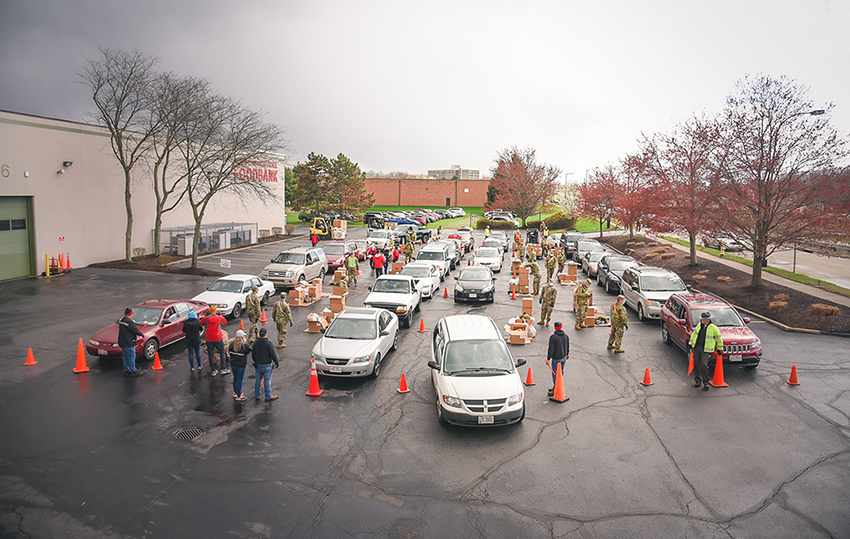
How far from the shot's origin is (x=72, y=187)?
2800 cm

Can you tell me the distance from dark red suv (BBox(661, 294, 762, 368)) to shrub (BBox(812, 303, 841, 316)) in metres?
5.25

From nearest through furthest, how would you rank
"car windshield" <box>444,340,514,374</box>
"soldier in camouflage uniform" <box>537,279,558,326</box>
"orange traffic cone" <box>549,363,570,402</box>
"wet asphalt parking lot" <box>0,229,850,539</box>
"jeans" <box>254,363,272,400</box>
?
"wet asphalt parking lot" <box>0,229,850,539</box> < "car windshield" <box>444,340,514,374</box> < "jeans" <box>254,363,272,400</box> < "orange traffic cone" <box>549,363,570,402</box> < "soldier in camouflage uniform" <box>537,279,558,326</box>

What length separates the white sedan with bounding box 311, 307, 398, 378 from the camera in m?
11.9

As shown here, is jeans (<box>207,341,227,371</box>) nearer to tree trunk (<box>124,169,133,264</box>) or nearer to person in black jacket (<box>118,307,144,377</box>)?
person in black jacket (<box>118,307,144,377</box>)

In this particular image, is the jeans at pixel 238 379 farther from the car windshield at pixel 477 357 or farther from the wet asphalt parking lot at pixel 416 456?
the car windshield at pixel 477 357

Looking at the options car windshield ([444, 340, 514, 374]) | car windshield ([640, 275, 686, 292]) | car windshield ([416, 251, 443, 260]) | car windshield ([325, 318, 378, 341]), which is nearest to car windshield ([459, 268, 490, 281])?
car windshield ([416, 251, 443, 260])

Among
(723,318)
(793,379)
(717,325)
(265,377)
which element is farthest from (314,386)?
(793,379)

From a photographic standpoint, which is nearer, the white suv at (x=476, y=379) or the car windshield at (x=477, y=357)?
the white suv at (x=476, y=379)

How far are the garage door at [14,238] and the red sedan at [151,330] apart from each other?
52.2 ft

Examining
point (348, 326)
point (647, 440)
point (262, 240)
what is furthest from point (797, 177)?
point (262, 240)

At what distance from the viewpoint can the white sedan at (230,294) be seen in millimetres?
18094

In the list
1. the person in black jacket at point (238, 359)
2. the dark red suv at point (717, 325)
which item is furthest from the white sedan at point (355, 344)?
the dark red suv at point (717, 325)

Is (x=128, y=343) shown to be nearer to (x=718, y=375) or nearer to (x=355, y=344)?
(x=355, y=344)

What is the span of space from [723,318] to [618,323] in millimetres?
2603
